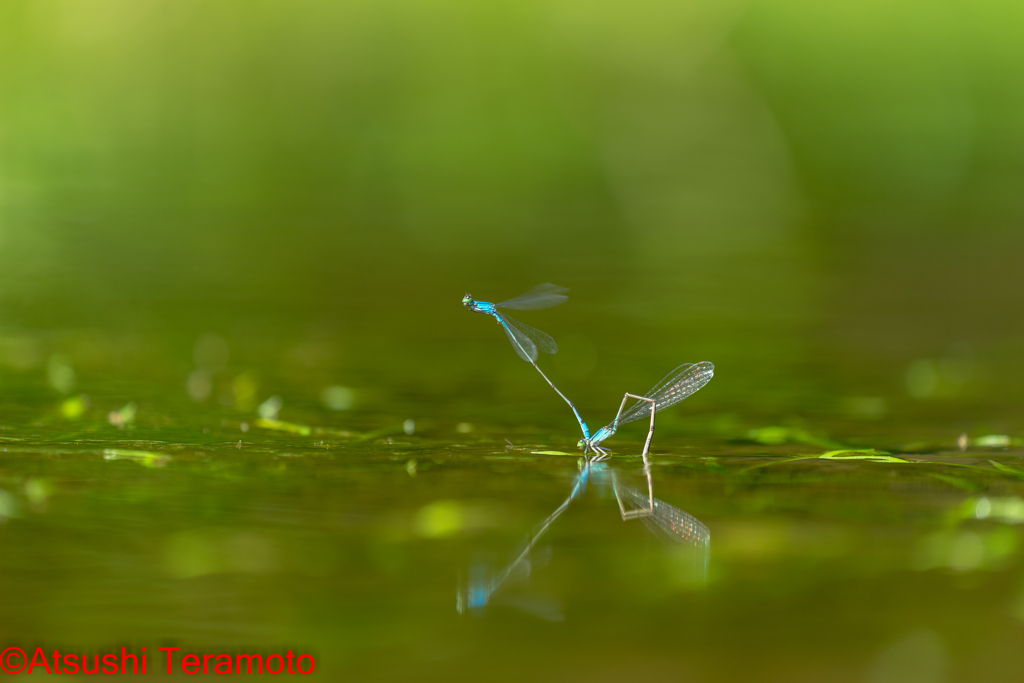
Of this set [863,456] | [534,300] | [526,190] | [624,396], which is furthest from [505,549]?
[526,190]

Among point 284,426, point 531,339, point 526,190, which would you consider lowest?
point 284,426

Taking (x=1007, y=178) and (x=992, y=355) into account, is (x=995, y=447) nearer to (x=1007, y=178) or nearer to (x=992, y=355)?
(x=992, y=355)

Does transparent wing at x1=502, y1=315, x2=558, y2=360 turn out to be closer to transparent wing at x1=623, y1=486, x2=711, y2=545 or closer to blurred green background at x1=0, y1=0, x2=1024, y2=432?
blurred green background at x1=0, y1=0, x2=1024, y2=432

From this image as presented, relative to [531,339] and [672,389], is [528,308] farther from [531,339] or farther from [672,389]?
[672,389]

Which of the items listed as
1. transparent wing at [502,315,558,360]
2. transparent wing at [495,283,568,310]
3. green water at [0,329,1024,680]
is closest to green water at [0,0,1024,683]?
green water at [0,329,1024,680]

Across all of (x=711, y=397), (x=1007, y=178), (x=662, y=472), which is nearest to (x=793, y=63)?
(x=1007, y=178)

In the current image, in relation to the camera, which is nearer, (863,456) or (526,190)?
(863,456)

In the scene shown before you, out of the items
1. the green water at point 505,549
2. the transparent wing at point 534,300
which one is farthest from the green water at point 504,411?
the transparent wing at point 534,300
